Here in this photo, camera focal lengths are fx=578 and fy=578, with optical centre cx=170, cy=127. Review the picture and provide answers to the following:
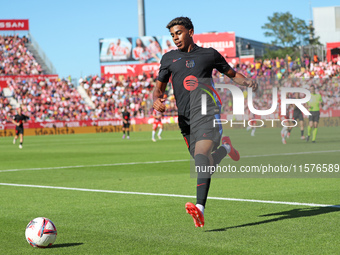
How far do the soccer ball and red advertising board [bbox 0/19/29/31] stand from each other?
68923mm

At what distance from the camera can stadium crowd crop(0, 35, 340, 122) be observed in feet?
169

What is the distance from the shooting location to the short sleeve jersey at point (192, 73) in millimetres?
7066

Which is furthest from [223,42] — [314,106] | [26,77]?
[314,106]

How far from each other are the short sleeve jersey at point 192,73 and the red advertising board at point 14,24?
2678 inches

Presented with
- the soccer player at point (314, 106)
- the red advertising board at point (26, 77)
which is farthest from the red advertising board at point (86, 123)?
the soccer player at point (314, 106)

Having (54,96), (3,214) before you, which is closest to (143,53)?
(54,96)

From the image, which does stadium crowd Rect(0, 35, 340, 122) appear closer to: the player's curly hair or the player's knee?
the player's curly hair

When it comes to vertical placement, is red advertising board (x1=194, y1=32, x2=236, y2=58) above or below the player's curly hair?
above

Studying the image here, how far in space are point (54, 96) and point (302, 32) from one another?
60.3 metres

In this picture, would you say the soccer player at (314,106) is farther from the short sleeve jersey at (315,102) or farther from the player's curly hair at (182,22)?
the player's curly hair at (182,22)

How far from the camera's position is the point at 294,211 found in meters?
7.86

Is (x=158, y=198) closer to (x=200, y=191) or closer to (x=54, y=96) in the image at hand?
(x=200, y=191)

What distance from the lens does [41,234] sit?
6012mm

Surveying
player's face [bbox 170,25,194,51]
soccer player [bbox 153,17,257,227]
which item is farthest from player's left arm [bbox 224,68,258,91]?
player's face [bbox 170,25,194,51]
